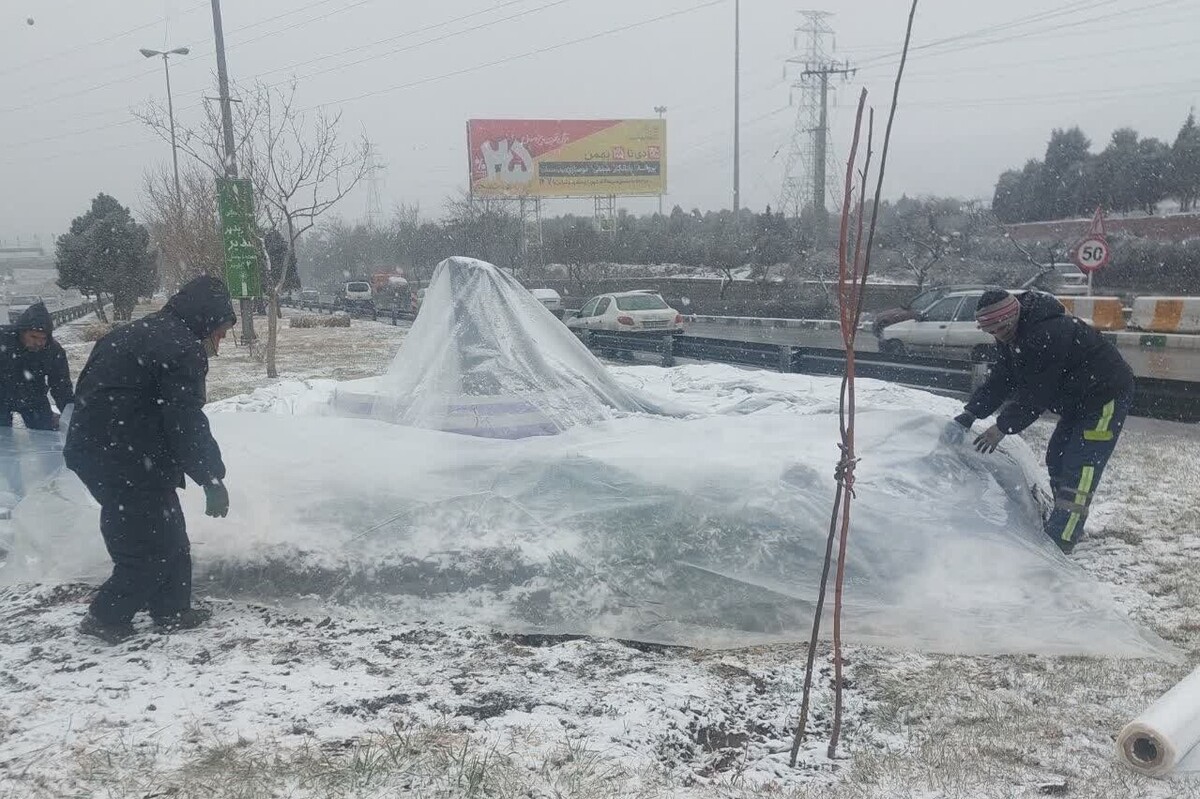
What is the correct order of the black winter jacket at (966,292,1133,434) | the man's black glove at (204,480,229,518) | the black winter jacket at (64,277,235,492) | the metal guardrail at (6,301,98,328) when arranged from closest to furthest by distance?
1. the black winter jacket at (64,277,235,492)
2. the man's black glove at (204,480,229,518)
3. the black winter jacket at (966,292,1133,434)
4. the metal guardrail at (6,301,98,328)

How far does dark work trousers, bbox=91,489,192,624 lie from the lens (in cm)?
343

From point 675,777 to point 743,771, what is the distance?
218 millimetres

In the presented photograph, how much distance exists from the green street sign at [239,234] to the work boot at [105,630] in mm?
12107

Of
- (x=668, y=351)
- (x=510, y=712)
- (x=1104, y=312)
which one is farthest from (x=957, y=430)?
(x=668, y=351)

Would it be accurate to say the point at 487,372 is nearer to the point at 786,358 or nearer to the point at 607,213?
the point at 786,358

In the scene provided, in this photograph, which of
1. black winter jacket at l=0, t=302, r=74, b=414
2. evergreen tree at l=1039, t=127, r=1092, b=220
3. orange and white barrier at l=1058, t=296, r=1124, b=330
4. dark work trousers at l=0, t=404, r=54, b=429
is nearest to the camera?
black winter jacket at l=0, t=302, r=74, b=414

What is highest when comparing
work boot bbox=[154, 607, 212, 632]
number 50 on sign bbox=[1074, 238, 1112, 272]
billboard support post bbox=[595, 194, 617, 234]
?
billboard support post bbox=[595, 194, 617, 234]

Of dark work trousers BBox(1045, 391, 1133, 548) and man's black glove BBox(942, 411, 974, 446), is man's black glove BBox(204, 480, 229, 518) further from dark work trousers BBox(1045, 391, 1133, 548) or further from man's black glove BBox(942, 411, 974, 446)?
dark work trousers BBox(1045, 391, 1133, 548)

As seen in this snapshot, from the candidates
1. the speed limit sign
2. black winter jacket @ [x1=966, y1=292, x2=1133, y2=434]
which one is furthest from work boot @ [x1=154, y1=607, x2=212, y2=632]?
the speed limit sign

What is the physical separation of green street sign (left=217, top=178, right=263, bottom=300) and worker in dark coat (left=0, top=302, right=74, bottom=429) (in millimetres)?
9117

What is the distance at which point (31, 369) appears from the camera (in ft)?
18.6

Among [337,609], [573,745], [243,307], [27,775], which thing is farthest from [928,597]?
[243,307]

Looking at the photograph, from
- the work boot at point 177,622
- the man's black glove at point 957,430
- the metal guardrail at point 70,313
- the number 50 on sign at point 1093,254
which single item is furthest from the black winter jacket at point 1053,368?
the metal guardrail at point 70,313

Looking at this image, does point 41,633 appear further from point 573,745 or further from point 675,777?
point 675,777
